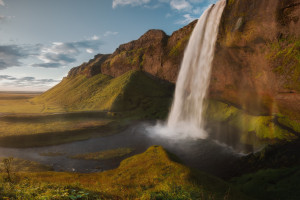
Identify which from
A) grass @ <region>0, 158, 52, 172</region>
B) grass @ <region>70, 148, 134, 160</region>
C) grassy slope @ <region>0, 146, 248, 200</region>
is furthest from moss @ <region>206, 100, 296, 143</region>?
grass @ <region>0, 158, 52, 172</region>

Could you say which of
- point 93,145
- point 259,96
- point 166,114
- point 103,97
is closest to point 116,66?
point 103,97

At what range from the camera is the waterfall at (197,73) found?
118 ft

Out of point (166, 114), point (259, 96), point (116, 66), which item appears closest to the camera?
point (259, 96)

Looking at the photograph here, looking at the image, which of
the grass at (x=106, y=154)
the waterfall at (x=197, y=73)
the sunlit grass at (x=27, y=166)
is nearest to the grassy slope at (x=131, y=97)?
the waterfall at (x=197, y=73)

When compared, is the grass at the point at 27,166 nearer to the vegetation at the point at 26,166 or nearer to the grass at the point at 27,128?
the vegetation at the point at 26,166

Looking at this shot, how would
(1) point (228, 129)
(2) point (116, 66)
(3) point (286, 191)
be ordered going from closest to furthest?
(3) point (286, 191), (1) point (228, 129), (2) point (116, 66)

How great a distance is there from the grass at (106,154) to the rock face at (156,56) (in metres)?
47.3

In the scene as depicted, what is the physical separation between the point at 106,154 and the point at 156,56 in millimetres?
60277

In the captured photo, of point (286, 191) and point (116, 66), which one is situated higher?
point (116, 66)

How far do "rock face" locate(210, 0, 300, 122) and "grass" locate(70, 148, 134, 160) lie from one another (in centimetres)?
2676

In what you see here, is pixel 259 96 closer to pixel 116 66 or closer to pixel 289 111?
pixel 289 111

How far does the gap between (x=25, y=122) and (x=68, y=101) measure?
4440 centimetres

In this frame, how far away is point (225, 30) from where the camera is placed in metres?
33.1

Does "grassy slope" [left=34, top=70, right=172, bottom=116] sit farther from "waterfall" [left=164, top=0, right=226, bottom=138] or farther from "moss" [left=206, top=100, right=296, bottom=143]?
"moss" [left=206, top=100, right=296, bottom=143]
